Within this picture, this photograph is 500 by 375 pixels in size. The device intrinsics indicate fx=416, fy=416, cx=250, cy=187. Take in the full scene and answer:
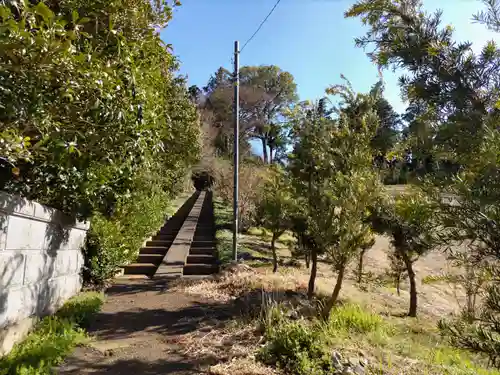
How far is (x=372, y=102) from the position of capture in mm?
6832

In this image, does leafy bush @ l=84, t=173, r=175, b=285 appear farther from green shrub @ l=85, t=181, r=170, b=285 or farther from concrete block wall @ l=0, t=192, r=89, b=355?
concrete block wall @ l=0, t=192, r=89, b=355

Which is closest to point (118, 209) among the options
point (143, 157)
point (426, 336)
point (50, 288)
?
point (50, 288)

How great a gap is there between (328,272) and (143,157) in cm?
873

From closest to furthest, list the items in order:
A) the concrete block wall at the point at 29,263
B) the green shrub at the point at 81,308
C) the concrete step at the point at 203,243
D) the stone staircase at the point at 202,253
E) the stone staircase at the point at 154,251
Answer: the concrete block wall at the point at 29,263
the green shrub at the point at 81,308
the stone staircase at the point at 154,251
the stone staircase at the point at 202,253
the concrete step at the point at 203,243

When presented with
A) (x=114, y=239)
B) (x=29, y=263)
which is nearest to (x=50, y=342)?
(x=29, y=263)

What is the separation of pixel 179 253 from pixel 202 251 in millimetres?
1025

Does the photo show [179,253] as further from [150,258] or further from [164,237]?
[164,237]

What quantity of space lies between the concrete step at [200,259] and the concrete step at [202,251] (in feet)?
1.85

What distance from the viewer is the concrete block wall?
4.24 meters

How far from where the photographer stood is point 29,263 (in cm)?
495

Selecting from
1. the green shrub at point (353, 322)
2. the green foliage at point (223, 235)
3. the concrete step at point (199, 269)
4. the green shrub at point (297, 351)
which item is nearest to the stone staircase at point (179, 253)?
the concrete step at point (199, 269)

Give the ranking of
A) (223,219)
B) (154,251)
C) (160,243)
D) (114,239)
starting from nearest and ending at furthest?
(114,239), (154,251), (160,243), (223,219)

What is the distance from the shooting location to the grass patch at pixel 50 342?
3.86 m

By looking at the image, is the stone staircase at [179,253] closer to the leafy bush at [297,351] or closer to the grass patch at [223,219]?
the grass patch at [223,219]
